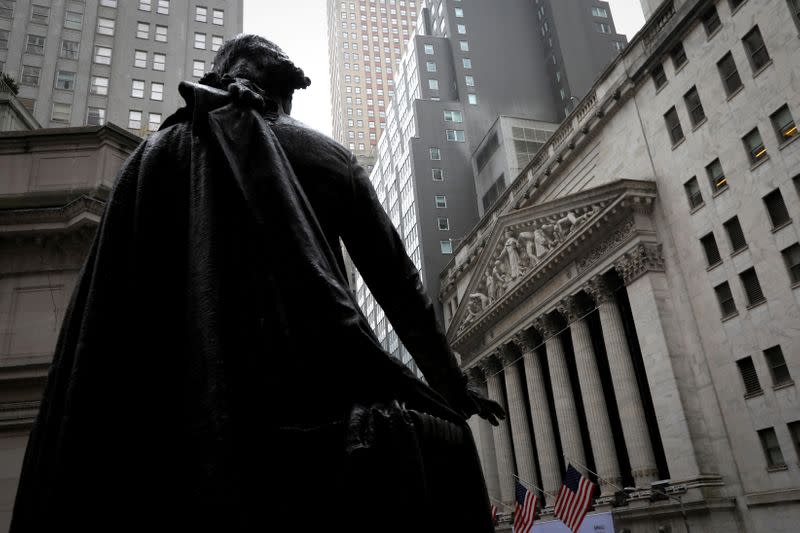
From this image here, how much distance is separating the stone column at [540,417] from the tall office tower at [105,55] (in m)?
31.0

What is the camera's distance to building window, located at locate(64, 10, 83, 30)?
53844 mm

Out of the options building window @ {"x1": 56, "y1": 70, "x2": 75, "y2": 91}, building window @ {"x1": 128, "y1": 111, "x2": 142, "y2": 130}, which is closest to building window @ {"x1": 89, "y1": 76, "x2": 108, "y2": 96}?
building window @ {"x1": 56, "y1": 70, "x2": 75, "y2": 91}

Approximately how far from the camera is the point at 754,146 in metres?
28.5

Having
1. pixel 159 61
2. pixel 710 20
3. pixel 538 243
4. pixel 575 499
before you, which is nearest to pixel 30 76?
pixel 159 61

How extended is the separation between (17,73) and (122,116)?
343 inches

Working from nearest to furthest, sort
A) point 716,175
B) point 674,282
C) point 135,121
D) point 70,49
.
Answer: point 716,175
point 674,282
point 135,121
point 70,49

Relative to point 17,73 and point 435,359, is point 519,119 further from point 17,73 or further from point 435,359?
point 435,359

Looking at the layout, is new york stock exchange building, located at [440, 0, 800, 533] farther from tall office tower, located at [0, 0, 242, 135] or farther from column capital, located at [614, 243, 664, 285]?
tall office tower, located at [0, 0, 242, 135]

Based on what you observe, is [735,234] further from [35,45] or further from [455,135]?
[35,45]

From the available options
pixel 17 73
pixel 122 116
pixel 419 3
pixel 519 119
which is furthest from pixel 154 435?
pixel 419 3

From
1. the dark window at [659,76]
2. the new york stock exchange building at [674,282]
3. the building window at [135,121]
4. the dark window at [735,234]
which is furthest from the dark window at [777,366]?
the building window at [135,121]

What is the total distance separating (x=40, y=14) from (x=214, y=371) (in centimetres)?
6266

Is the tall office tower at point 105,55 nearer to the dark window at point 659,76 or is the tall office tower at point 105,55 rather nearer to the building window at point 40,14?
the building window at point 40,14

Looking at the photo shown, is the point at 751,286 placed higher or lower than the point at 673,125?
lower
